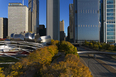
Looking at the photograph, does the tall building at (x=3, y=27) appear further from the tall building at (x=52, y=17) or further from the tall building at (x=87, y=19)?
the tall building at (x=87, y=19)

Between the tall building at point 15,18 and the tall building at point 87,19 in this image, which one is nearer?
the tall building at point 87,19

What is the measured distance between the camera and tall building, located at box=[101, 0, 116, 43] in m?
83.6

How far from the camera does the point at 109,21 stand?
85.4 metres

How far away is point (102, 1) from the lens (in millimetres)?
92250

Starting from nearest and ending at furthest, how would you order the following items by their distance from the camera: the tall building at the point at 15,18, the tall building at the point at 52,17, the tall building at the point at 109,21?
the tall building at the point at 109,21 → the tall building at the point at 52,17 → the tall building at the point at 15,18

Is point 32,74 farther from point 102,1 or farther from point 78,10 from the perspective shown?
point 102,1

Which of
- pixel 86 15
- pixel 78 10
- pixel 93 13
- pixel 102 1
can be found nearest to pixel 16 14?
pixel 78 10

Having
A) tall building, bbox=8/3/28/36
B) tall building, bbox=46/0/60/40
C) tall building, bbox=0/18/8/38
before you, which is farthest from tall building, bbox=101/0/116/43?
tall building, bbox=0/18/8/38

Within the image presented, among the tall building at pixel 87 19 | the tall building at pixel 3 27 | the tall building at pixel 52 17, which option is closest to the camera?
the tall building at pixel 87 19

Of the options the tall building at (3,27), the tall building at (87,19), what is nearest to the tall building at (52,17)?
the tall building at (87,19)

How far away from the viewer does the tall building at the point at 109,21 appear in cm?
8356

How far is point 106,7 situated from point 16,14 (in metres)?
108

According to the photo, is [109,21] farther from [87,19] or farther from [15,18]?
[15,18]

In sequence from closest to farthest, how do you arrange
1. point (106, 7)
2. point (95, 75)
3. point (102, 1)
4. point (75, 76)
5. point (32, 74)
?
point (75, 76) < point (32, 74) < point (95, 75) < point (106, 7) < point (102, 1)
